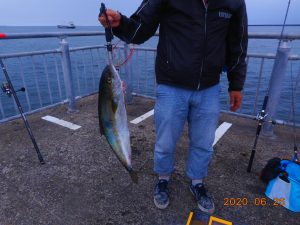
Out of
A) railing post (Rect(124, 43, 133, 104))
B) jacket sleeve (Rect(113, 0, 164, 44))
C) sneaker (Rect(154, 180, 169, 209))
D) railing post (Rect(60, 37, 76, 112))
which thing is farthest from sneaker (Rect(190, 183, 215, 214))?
railing post (Rect(60, 37, 76, 112))

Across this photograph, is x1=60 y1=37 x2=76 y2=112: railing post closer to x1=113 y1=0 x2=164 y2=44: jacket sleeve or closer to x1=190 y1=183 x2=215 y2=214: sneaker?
x1=113 y1=0 x2=164 y2=44: jacket sleeve

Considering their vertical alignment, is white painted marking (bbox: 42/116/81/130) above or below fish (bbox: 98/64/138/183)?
below

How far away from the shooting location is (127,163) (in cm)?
230

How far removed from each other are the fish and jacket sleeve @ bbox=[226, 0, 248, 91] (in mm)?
1480

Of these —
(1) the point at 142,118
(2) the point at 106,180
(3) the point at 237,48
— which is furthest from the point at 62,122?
(3) the point at 237,48

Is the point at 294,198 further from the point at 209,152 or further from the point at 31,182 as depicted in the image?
the point at 31,182

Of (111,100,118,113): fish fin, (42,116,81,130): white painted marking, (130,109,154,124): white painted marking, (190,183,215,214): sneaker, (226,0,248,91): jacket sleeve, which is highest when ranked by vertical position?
(226,0,248,91): jacket sleeve

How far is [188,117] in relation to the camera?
296cm

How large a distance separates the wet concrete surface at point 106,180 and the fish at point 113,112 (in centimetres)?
100

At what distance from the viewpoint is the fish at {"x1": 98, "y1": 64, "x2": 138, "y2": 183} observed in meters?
1.98

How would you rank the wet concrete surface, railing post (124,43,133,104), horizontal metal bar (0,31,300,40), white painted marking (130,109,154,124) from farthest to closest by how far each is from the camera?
railing post (124,43,133,104), white painted marking (130,109,154,124), horizontal metal bar (0,31,300,40), the wet concrete surface

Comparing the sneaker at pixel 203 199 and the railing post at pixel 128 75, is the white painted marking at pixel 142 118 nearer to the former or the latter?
the railing post at pixel 128 75

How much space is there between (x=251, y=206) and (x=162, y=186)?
3.56 feet
